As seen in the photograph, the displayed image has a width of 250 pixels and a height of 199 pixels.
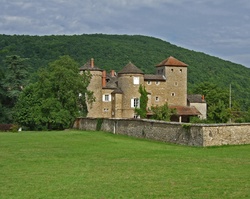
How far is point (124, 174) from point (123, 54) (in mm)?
87036

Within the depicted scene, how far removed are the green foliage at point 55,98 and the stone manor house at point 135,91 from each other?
306cm

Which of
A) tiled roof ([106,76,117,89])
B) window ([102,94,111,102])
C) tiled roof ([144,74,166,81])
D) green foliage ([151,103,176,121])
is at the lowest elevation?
green foliage ([151,103,176,121])

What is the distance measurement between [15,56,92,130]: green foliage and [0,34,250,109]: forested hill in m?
32.2

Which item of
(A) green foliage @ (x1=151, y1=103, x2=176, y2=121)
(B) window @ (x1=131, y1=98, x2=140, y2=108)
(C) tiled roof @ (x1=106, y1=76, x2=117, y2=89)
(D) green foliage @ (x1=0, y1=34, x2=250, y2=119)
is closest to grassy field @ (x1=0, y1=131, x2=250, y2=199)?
(A) green foliage @ (x1=151, y1=103, x2=176, y2=121)

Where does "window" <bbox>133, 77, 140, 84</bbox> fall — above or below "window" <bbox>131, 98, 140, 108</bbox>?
above

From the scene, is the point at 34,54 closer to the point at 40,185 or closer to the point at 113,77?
the point at 113,77

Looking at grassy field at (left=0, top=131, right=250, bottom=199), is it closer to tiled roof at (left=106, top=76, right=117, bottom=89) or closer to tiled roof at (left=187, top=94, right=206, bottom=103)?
tiled roof at (left=106, top=76, right=117, bottom=89)

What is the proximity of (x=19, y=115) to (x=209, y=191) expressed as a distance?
4286 centimetres

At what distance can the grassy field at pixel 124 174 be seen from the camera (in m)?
11.2

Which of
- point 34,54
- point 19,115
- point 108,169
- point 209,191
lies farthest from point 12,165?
point 34,54

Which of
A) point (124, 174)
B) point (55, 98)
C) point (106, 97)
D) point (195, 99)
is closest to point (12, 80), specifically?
point (55, 98)

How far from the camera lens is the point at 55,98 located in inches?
1956

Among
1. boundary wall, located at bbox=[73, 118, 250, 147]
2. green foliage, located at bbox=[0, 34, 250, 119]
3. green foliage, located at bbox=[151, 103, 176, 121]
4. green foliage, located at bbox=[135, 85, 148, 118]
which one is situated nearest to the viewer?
boundary wall, located at bbox=[73, 118, 250, 147]

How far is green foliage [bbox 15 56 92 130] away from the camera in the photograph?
48.6 metres
